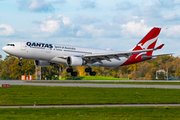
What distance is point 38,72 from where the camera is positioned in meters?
81.9

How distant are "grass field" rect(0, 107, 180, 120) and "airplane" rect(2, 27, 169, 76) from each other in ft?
102

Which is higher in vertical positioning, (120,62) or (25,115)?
(120,62)

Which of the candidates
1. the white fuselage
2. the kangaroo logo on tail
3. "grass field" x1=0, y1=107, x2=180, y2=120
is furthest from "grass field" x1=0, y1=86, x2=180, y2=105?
the kangaroo logo on tail

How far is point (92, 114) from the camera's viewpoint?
15500mm

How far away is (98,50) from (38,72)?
31.7m

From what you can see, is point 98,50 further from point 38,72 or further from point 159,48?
point 38,72

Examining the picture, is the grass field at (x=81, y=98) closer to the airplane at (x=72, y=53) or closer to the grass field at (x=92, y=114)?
the grass field at (x=92, y=114)

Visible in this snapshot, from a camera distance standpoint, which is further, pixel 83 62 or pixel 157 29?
pixel 157 29

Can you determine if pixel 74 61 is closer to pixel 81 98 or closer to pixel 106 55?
pixel 106 55

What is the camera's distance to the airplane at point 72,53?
46406 millimetres

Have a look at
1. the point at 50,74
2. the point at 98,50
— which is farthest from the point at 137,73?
the point at 98,50

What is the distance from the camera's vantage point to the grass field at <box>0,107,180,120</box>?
14344 millimetres

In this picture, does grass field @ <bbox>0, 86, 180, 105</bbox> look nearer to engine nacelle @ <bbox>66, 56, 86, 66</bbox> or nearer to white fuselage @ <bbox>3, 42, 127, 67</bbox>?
white fuselage @ <bbox>3, 42, 127, 67</bbox>

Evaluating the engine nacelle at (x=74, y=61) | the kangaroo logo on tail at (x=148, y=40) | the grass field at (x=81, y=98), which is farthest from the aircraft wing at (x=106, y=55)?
the grass field at (x=81, y=98)
